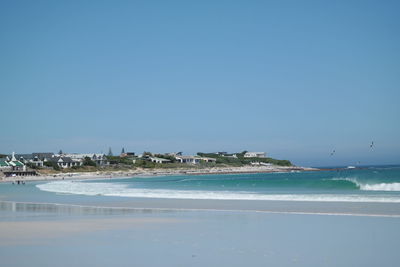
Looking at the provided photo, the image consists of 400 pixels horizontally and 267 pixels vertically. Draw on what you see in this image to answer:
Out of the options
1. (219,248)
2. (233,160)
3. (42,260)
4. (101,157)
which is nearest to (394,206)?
(219,248)

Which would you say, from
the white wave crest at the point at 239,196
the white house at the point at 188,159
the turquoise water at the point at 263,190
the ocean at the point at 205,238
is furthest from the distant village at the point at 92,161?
the ocean at the point at 205,238

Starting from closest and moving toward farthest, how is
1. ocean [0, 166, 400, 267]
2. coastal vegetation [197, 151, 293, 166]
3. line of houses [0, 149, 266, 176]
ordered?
1. ocean [0, 166, 400, 267]
2. line of houses [0, 149, 266, 176]
3. coastal vegetation [197, 151, 293, 166]

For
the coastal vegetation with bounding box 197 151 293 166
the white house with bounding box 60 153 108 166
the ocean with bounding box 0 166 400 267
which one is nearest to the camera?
the ocean with bounding box 0 166 400 267

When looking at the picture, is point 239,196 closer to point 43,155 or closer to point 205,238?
point 205,238

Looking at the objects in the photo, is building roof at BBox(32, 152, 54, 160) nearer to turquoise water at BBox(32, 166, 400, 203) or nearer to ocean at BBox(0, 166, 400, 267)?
turquoise water at BBox(32, 166, 400, 203)

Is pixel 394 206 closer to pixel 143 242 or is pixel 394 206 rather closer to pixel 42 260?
pixel 143 242

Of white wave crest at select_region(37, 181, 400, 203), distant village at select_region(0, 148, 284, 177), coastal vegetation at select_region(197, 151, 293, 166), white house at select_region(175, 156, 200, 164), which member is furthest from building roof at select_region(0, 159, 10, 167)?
coastal vegetation at select_region(197, 151, 293, 166)

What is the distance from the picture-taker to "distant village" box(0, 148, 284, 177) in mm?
103625

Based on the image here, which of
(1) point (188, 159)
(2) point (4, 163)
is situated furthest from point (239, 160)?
(2) point (4, 163)

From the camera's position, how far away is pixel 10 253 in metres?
12.0

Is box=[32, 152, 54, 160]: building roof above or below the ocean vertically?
above

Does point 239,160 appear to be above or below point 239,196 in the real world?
above

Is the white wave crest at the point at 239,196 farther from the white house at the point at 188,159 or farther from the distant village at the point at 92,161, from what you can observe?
the white house at the point at 188,159

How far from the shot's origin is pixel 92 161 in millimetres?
128625
